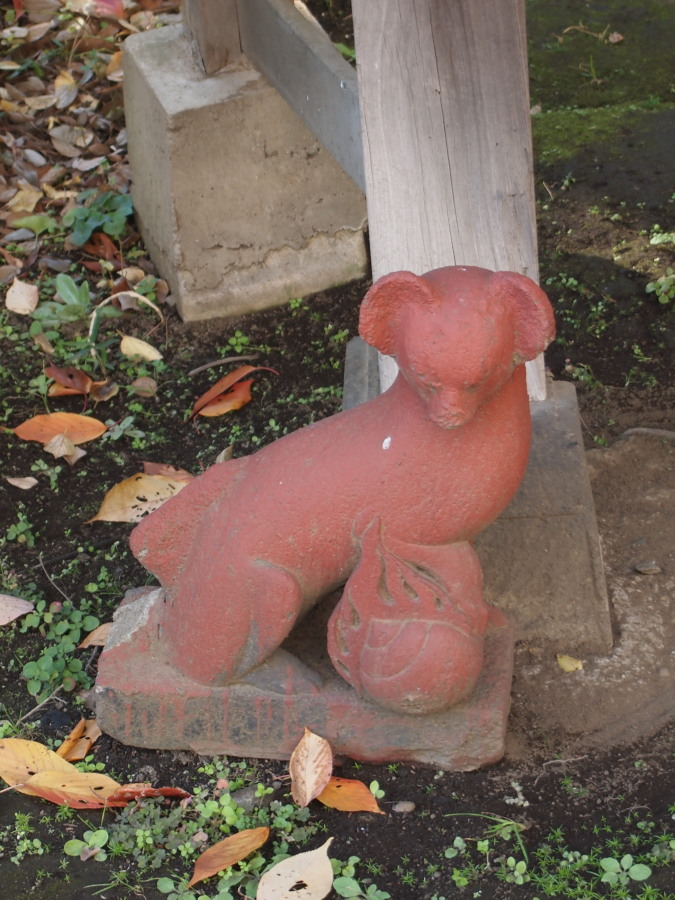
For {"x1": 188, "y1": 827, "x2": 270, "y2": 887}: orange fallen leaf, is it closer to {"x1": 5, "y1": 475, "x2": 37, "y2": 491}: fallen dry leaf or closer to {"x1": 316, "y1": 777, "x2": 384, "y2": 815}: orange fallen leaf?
{"x1": 316, "y1": 777, "x2": 384, "y2": 815}: orange fallen leaf

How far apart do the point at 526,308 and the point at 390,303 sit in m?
0.22

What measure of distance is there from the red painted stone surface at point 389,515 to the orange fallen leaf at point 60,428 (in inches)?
50.4

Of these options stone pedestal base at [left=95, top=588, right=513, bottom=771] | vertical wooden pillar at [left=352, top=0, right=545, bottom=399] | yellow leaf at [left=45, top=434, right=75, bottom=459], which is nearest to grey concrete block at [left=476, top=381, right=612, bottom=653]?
stone pedestal base at [left=95, top=588, right=513, bottom=771]

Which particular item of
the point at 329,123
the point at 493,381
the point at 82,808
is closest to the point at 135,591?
the point at 82,808

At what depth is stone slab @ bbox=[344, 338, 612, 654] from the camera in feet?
7.98

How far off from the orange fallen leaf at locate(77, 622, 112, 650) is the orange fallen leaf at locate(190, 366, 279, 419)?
98 centimetres

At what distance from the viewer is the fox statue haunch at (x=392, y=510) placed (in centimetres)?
182

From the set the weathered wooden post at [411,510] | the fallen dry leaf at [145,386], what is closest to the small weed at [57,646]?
the weathered wooden post at [411,510]

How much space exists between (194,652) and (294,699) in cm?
22

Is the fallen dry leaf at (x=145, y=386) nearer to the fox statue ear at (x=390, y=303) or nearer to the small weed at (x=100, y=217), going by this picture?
the small weed at (x=100, y=217)

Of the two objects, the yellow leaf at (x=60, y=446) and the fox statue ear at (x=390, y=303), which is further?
the yellow leaf at (x=60, y=446)

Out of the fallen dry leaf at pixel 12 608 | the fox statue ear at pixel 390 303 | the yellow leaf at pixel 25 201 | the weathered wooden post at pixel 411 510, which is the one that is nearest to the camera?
the fox statue ear at pixel 390 303

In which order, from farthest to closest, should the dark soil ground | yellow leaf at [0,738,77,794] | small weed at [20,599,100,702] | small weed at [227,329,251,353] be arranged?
small weed at [227,329,251,353] → small weed at [20,599,100,702] → yellow leaf at [0,738,77,794] → the dark soil ground

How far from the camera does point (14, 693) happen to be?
8.41 ft
